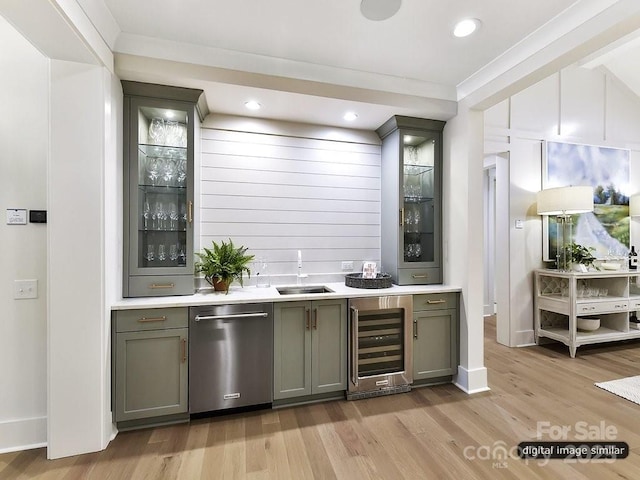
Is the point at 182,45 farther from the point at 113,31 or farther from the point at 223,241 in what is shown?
the point at 223,241

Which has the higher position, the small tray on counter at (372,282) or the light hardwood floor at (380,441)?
the small tray on counter at (372,282)

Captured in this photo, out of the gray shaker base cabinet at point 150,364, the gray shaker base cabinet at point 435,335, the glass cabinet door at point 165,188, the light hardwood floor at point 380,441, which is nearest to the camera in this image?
the light hardwood floor at point 380,441

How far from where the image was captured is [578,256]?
12.7 feet

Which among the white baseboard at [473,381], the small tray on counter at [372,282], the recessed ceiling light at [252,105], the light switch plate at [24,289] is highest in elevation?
the recessed ceiling light at [252,105]

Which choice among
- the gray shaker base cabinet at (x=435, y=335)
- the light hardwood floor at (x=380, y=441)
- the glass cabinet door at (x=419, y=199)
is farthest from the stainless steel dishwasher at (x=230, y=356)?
the glass cabinet door at (x=419, y=199)

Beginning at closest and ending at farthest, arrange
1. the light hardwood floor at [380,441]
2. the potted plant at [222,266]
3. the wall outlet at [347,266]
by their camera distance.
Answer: the light hardwood floor at [380,441]
the potted plant at [222,266]
the wall outlet at [347,266]

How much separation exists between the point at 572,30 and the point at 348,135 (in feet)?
6.12

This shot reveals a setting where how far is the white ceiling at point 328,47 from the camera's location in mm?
1890

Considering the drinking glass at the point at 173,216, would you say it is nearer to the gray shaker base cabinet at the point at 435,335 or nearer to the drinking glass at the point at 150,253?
the drinking glass at the point at 150,253

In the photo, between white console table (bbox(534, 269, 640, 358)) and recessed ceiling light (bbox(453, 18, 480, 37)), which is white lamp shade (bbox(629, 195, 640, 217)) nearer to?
white console table (bbox(534, 269, 640, 358))

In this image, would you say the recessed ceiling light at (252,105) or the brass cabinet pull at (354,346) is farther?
the recessed ceiling light at (252,105)

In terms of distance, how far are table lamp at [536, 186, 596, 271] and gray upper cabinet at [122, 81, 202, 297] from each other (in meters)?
3.91

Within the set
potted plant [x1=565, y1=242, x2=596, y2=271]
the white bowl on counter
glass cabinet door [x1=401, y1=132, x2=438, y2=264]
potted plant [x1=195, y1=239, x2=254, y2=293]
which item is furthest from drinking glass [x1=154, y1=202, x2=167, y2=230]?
the white bowl on counter

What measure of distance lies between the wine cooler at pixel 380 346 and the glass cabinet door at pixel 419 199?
608 mm
